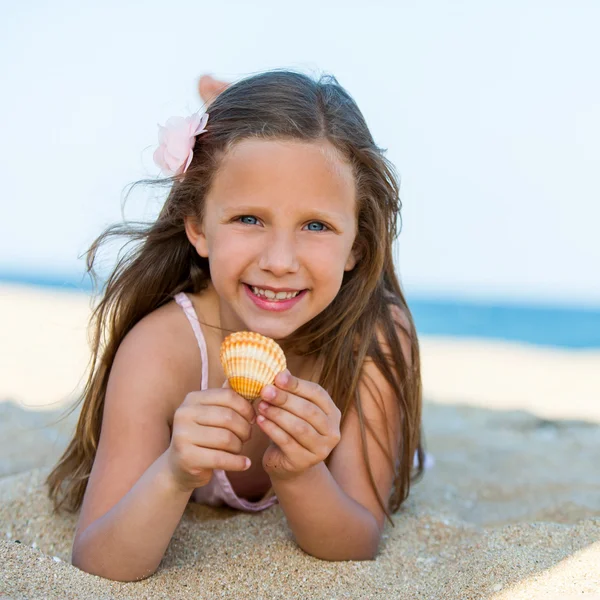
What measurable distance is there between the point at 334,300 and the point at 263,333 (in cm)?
50

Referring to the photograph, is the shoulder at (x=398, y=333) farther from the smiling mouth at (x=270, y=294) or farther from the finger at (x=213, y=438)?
the finger at (x=213, y=438)

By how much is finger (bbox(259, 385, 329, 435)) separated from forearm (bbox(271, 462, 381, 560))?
25 centimetres

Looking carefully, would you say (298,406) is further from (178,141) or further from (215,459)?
(178,141)

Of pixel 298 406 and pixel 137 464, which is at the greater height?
pixel 298 406

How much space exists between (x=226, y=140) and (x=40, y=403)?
4.13 meters

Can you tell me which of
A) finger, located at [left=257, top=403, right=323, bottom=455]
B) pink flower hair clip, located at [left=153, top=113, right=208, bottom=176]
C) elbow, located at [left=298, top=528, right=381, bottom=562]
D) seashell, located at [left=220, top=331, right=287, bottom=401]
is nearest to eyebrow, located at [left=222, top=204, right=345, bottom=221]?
pink flower hair clip, located at [left=153, top=113, right=208, bottom=176]

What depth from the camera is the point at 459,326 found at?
1097 inches

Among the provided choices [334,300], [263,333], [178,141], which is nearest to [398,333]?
[334,300]

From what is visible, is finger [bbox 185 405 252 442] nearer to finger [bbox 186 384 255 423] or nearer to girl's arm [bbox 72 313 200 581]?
finger [bbox 186 384 255 423]

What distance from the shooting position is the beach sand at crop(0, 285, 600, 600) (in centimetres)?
222

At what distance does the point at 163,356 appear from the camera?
288 centimetres

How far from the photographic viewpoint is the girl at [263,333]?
2299mm

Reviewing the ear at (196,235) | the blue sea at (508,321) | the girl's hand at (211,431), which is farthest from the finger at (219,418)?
the blue sea at (508,321)

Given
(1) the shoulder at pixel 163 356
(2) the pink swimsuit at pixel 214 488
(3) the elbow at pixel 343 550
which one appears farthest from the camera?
(2) the pink swimsuit at pixel 214 488
